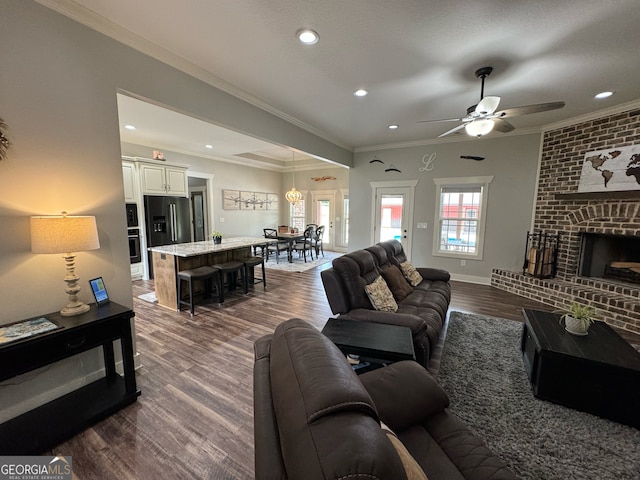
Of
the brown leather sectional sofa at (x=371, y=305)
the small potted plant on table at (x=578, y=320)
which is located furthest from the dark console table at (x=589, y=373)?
the brown leather sectional sofa at (x=371, y=305)

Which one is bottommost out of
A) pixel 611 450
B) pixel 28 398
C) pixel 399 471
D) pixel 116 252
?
pixel 611 450

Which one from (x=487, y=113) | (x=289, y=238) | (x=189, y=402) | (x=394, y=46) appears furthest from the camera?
(x=289, y=238)

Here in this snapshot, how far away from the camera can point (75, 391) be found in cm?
211

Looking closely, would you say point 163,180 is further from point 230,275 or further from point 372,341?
point 372,341

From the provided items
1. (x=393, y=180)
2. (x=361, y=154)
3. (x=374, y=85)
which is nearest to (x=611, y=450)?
(x=374, y=85)

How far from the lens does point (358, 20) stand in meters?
2.07

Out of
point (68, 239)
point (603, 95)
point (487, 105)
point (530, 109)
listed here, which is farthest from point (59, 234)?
point (603, 95)

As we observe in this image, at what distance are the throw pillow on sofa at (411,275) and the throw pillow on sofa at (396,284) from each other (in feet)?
0.92

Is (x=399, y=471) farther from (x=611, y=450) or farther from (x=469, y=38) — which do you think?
(x=469, y=38)

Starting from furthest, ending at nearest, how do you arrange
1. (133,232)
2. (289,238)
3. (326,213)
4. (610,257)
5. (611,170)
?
(326,213)
(289,238)
(133,232)
(610,257)
(611,170)

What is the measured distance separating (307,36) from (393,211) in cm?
451

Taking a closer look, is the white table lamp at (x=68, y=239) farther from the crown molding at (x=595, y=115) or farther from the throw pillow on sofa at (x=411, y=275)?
the crown molding at (x=595, y=115)

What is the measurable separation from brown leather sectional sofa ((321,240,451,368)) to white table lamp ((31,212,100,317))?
187 centimetres

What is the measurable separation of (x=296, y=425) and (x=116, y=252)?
92.7 inches
